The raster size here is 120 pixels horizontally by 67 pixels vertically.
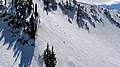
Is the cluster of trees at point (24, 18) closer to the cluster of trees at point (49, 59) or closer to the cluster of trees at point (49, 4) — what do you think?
the cluster of trees at point (49, 59)

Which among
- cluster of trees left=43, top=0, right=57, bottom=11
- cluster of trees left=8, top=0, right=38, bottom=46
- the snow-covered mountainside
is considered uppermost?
cluster of trees left=8, top=0, right=38, bottom=46

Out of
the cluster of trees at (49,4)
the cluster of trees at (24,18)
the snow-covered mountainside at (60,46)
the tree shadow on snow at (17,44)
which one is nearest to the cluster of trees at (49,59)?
the snow-covered mountainside at (60,46)

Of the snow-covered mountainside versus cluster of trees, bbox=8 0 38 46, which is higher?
cluster of trees, bbox=8 0 38 46

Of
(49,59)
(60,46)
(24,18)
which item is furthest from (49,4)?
(49,59)

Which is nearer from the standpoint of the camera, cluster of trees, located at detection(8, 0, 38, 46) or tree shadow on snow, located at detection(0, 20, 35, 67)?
tree shadow on snow, located at detection(0, 20, 35, 67)

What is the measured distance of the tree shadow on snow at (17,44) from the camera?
85412 millimetres

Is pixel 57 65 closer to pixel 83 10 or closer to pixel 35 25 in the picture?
pixel 35 25

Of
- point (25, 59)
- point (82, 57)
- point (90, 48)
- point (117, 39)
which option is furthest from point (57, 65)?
point (117, 39)

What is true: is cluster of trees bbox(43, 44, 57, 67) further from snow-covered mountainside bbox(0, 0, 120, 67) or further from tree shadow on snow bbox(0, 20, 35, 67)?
tree shadow on snow bbox(0, 20, 35, 67)

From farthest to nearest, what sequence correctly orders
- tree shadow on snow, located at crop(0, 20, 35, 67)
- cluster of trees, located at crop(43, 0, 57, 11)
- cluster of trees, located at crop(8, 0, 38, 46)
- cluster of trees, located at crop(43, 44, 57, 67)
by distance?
cluster of trees, located at crop(43, 0, 57, 11) < cluster of trees, located at crop(8, 0, 38, 46) < tree shadow on snow, located at crop(0, 20, 35, 67) < cluster of trees, located at crop(43, 44, 57, 67)

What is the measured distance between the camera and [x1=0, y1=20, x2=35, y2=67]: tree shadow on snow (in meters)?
85.4

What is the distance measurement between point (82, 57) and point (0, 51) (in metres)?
34.9

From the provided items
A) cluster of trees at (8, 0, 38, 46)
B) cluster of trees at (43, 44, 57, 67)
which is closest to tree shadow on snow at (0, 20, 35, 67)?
cluster of trees at (8, 0, 38, 46)

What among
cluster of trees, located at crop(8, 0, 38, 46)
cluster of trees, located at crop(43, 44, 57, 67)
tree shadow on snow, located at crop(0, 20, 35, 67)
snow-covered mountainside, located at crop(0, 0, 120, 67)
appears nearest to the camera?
cluster of trees, located at crop(43, 44, 57, 67)
